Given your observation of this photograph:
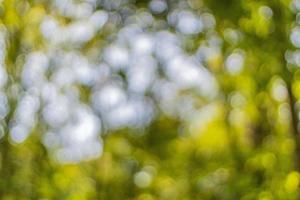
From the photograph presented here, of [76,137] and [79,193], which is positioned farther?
[76,137]

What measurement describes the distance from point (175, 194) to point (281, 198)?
1047mm

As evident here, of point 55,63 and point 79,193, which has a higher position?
point 55,63

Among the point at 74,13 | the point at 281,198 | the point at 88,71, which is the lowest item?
the point at 281,198

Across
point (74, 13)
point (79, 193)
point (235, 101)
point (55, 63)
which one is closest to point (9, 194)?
point (79, 193)

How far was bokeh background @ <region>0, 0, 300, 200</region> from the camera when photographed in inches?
168

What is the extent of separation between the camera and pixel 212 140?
491 cm

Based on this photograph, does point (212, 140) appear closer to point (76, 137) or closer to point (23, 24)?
point (76, 137)

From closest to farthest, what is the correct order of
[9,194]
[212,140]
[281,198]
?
[281,198] < [9,194] < [212,140]

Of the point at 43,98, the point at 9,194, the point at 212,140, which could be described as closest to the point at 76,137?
the point at 43,98

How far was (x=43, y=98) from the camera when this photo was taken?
15.1 ft

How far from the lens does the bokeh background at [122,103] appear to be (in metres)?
4.27

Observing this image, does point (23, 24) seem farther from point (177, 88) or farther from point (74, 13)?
point (177, 88)

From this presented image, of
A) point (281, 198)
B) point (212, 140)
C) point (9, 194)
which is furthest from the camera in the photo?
point (212, 140)

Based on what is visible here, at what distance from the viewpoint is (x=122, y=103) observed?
456cm
